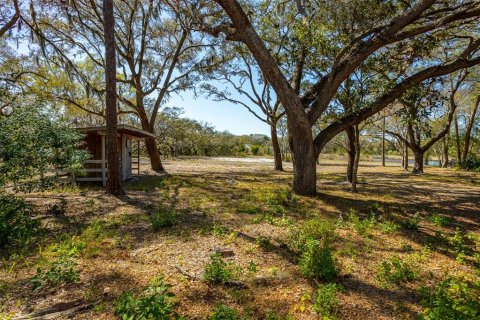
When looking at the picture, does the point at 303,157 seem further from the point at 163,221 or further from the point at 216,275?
the point at 216,275

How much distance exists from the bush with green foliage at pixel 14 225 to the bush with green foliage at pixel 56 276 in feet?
4.83

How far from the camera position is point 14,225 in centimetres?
454

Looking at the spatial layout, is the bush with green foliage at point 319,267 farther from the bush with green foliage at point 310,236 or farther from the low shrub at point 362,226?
the low shrub at point 362,226

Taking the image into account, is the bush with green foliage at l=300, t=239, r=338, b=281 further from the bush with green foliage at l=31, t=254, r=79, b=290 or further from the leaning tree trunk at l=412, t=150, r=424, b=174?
the leaning tree trunk at l=412, t=150, r=424, b=174

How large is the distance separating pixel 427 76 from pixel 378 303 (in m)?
6.83

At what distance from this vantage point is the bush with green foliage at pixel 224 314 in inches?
94.1

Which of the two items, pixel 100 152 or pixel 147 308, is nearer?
pixel 147 308

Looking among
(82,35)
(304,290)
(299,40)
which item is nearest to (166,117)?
(82,35)

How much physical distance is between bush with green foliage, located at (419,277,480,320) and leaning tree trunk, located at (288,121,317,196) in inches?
199

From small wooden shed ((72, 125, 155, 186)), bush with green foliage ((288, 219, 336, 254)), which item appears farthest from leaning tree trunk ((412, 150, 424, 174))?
small wooden shed ((72, 125, 155, 186))

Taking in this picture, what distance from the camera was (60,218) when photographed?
5742 mm

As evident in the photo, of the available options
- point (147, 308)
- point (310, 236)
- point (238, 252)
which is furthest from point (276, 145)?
point (147, 308)

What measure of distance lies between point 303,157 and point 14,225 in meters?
7.09

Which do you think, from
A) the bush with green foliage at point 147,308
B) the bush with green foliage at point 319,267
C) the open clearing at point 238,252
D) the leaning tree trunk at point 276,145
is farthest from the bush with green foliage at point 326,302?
the leaning tree trunk at point 276,145
